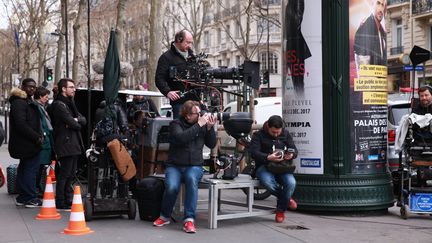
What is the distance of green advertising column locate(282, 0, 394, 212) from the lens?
8289 millimetres

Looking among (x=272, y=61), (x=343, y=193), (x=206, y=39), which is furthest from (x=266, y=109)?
(x=206, y=39)

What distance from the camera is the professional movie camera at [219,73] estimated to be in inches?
314

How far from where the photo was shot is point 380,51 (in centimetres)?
855

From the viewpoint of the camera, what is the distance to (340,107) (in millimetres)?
8281

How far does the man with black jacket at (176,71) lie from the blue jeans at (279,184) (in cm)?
144

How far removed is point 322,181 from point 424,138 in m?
1.53

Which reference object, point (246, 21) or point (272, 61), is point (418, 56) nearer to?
point (246, 21)

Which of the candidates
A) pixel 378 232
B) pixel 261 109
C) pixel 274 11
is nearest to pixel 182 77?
pixel 378 232

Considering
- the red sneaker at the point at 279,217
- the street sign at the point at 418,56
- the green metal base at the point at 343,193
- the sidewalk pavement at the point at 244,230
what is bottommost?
the sidewalk pavement at the point at 244,230

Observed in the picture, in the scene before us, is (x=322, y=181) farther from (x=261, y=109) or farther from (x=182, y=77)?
(x=261, y=109)

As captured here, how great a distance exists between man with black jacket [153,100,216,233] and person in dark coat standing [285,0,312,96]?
1759 mm

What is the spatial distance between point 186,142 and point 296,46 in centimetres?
245

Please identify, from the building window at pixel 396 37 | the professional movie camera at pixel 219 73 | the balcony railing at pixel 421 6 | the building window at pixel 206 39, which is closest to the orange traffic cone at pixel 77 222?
the professional movie camera at pixel 219 73

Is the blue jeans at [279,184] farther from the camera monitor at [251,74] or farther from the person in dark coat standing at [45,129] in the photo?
the person in dark coat standing at [45,129]
